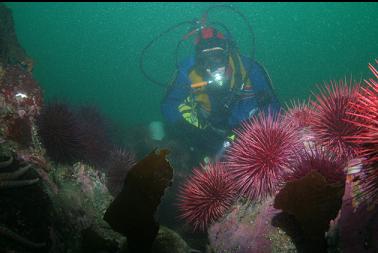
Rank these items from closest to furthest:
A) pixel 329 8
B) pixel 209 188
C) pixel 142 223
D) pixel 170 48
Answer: pixel 142 223
pixel 209 188
pixel 329 8
pixel 170 48

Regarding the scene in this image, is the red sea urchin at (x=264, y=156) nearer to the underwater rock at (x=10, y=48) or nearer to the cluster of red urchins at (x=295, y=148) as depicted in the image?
the cluster of red urchins at (x=295, y=148)

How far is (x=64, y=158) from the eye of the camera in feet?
15.8

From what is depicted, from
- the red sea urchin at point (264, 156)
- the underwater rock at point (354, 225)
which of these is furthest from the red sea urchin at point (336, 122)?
the underwater rock at point (354, 225)

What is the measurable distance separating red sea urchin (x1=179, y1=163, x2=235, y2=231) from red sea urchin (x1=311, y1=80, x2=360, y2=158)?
1.33 m

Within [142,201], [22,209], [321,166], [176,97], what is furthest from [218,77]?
[22,209]

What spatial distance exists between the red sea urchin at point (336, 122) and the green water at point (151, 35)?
164 feet

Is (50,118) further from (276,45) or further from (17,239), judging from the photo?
(276,45)

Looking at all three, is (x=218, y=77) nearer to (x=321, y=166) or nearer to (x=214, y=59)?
(x=214, y=59)

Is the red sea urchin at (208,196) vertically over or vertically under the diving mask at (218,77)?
under

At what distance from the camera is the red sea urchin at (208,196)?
13.4ft

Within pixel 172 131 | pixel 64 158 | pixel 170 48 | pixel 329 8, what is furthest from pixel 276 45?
pixel 64 158

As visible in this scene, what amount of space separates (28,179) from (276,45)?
93710 millimetres

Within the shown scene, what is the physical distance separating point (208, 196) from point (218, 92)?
11.5 ft

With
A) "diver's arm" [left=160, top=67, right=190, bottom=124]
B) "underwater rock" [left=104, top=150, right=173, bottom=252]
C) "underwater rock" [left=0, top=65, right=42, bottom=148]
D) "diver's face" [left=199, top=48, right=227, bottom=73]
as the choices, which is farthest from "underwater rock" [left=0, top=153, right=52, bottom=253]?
"diver's arm" [left=160, top=67, right=190, bottom=124]
